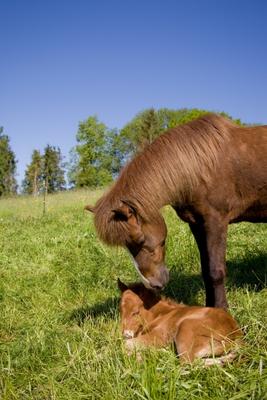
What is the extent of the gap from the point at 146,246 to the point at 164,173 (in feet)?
2.39

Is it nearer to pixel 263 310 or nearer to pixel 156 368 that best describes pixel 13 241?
pixel 263 310

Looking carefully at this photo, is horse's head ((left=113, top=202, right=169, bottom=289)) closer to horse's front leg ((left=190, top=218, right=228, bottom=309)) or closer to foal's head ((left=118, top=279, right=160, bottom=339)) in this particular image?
foal's head ((left=118, top=279, right=160, bottom=339))

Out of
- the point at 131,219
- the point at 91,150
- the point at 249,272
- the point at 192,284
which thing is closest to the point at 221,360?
the point at 131,219

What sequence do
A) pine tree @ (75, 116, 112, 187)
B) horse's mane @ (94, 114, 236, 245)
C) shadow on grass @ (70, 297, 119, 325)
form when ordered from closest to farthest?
horse's mane @ (94, 114, 236, 245) → shadow on grass @ (70, 297, 119, 325) → pine tree @ (75, 116, 112, 187)

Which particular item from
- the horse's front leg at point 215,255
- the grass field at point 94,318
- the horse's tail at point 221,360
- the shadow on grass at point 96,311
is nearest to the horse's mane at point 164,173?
the horse's front leg at point 215,255

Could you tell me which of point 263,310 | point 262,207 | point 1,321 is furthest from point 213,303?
point 1,321

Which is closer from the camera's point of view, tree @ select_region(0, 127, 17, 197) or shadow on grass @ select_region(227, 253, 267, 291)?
shadow on grass @ select_region(227, 253, 267, 291)

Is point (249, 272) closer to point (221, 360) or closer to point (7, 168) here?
point (221, 360)

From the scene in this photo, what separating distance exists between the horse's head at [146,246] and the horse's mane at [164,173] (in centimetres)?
6

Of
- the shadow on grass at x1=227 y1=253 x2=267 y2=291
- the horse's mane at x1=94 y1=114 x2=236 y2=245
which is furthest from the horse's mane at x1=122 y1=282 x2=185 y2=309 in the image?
the shadow on grass at x1=227 y1=253 x2=267 y2=291

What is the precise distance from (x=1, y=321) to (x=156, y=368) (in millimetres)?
2768

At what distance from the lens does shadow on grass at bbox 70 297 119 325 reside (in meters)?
4.69

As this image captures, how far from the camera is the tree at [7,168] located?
207 ft

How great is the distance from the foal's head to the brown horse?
13 cm
